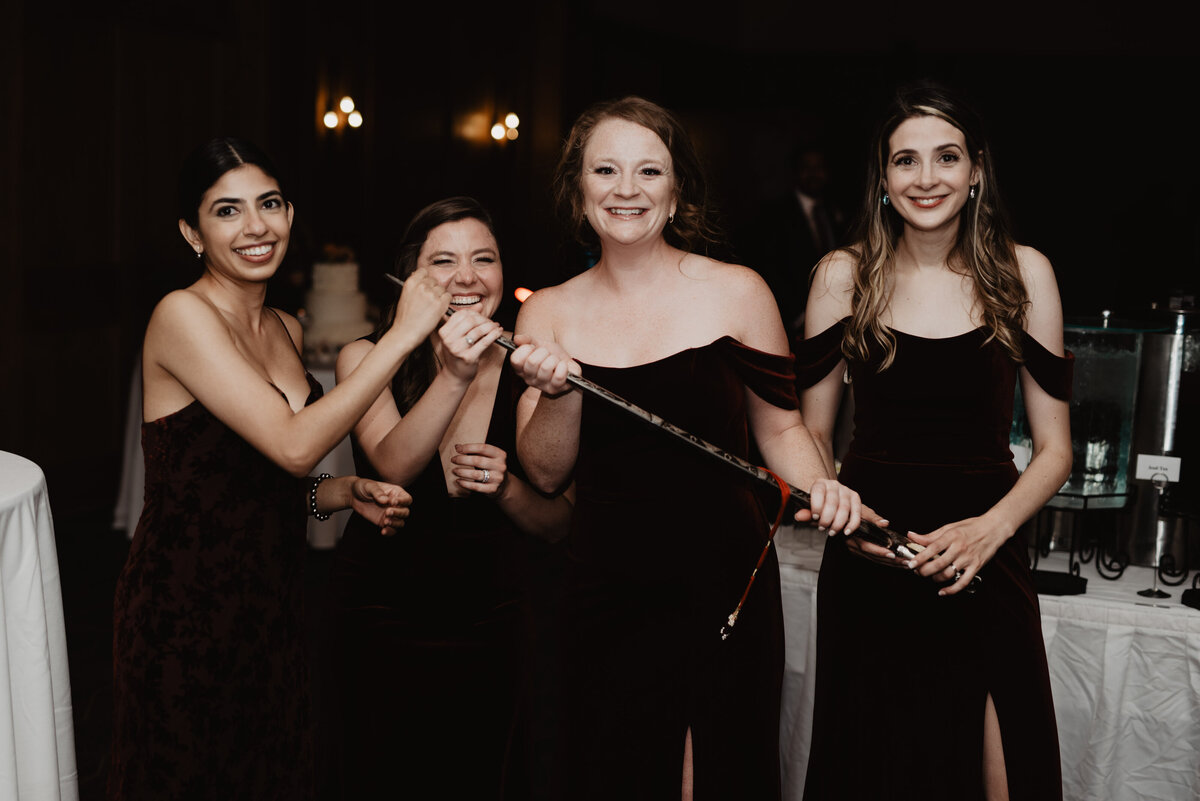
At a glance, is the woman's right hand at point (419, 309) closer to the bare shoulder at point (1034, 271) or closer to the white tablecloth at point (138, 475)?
the bare shoulder at point (1034, 271)

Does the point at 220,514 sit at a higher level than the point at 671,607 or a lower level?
higher

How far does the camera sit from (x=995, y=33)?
34.7ft

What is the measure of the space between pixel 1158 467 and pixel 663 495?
4.49ft

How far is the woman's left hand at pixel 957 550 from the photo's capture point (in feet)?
6.93

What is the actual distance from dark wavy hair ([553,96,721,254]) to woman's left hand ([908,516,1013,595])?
0.73 meters

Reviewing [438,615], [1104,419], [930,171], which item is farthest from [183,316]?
[1104,419]

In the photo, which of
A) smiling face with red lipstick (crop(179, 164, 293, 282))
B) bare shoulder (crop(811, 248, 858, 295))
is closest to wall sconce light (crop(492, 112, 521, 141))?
bare shoulder (crop(811, 248, 858, 295))

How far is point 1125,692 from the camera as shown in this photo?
8.48 ft

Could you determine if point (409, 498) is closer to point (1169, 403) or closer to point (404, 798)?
point (404, 798)

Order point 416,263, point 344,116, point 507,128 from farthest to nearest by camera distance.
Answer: point 507,128
point 344,116
point 416,263

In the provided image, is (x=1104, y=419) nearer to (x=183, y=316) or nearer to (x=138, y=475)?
(x=183, y=316)

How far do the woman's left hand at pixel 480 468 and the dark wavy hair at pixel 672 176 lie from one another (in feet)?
1.58

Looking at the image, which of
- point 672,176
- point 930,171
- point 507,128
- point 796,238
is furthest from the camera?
point 507,128

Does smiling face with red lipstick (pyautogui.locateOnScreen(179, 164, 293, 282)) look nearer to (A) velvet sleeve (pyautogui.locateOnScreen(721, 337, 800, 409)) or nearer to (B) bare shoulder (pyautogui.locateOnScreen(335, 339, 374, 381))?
(B) bare shoulder (pyautogui.locateOnScreen(335, 339, 374, 381))
